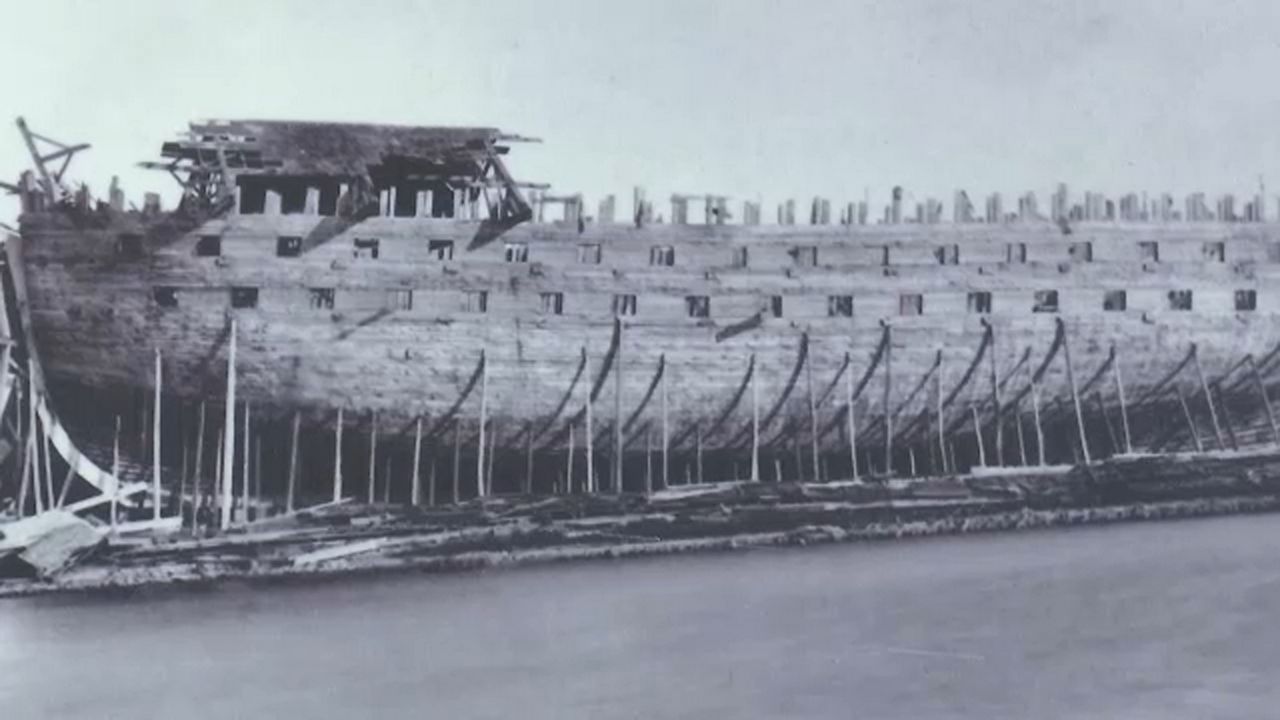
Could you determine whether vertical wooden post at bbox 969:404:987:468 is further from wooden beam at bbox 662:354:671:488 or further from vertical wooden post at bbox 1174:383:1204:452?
wooden beam at bbox 662:354:671:488

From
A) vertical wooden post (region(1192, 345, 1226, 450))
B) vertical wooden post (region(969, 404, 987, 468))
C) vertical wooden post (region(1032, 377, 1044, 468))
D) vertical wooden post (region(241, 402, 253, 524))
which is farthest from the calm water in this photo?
vertical wooden post (region(1192, 345, 1226, 450))

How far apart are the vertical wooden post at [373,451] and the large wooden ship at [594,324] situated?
0.11 metres

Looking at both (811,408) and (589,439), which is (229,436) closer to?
(589,439)

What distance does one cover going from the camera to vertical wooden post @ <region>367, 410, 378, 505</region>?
945 inches

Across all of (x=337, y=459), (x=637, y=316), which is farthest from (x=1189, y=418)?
(x=337, y=459)

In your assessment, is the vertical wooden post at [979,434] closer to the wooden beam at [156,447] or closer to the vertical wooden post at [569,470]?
the vertical wooden post at [569,470]

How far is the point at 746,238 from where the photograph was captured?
25703 millimetres

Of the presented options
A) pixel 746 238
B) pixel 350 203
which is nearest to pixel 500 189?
pixel 350 203

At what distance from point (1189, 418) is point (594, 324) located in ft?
41.2

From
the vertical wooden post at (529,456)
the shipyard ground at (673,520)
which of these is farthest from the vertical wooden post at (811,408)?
the vertical wooden post at (529,456)

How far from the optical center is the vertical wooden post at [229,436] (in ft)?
72.3

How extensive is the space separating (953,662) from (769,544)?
28.7 feet

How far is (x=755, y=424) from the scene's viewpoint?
24.5 meters

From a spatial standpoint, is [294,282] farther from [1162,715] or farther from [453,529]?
[1162,715]
